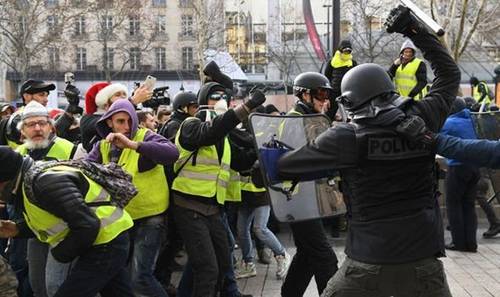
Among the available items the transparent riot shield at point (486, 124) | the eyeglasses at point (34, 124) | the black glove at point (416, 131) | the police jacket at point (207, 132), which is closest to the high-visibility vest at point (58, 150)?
the eyeglasses at point (34, 124)

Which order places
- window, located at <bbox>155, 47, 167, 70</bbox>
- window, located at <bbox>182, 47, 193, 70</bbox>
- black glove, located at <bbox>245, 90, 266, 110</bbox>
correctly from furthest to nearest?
window, located at <bbox>155, 47, 167, 70</bbox> → window, located at <bbox>182, 47, 193, 70</bbox> → black glove, located at <bbox>245, 90, 266, 110</bbox>

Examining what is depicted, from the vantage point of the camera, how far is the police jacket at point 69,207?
4.29 m

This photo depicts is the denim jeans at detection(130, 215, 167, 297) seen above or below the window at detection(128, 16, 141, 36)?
below

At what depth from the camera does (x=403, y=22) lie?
4.25m

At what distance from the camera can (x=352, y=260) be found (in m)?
4.08

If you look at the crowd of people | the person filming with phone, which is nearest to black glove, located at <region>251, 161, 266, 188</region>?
the crowd of people

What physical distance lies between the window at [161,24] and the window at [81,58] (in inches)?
278

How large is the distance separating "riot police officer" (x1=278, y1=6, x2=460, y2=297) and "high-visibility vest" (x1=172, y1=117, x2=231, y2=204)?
199 cm

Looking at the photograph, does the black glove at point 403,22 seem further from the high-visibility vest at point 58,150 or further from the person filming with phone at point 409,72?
the person filming with phone at point 409,72

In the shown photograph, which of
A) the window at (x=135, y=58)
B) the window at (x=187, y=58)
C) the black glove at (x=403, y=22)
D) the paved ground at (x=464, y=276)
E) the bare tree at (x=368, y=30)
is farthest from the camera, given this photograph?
the window at (x=187, y=58)

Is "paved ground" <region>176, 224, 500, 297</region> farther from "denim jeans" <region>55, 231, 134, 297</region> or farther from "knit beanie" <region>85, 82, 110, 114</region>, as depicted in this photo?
"denim jeans" <region>55, 231, 134, 297</region>

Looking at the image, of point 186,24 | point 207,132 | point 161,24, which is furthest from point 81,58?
point 207,132

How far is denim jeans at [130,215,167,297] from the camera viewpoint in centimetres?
564

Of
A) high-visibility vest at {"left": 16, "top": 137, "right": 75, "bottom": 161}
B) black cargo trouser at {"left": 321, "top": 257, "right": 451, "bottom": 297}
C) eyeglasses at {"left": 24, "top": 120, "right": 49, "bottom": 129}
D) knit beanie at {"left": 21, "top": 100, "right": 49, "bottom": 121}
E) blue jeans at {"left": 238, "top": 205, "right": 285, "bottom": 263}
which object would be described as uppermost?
knit beanie at {"left": 21, "top": 100, "right": 49, "bottom": 121}
